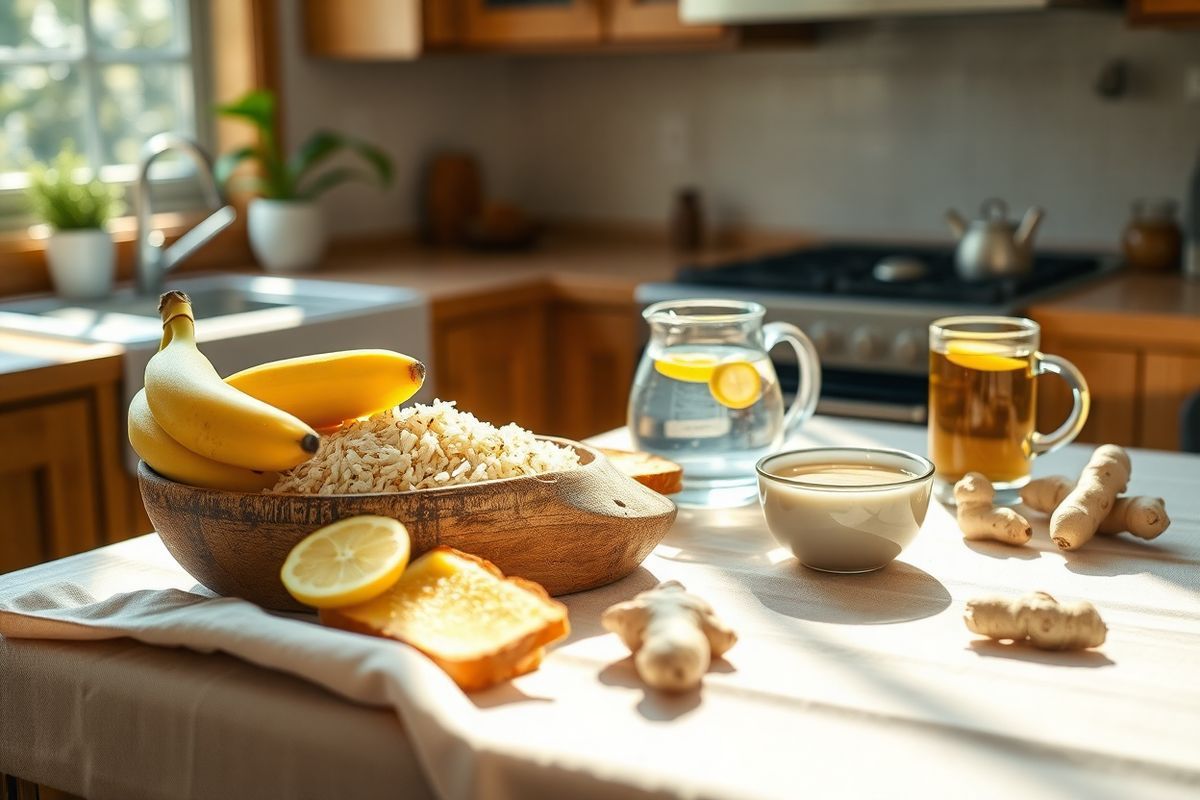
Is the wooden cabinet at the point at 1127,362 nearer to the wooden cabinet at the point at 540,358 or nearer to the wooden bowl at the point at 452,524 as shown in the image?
the wooden cabinet at the point at 540,358

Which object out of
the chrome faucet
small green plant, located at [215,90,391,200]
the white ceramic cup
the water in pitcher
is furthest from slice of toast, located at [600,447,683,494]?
small green plant, located at [215,90,391,200]

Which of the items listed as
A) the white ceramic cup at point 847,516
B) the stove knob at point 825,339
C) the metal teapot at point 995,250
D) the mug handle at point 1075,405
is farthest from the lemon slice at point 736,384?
the metal teapot at point 995,250

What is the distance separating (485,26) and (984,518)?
2.50 m

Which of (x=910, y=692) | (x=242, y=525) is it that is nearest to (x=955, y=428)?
(x=910, y=692)

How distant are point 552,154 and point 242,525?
3069 mm

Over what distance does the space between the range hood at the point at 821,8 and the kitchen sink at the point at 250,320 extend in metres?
0.88

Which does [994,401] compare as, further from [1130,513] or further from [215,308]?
[215,308]

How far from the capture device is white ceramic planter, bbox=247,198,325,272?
10.3 feet

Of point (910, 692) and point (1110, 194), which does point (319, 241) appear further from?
point (910, 692)

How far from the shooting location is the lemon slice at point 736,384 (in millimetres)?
1228

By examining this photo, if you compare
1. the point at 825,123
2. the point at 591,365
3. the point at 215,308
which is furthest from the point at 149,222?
the point at 825,123

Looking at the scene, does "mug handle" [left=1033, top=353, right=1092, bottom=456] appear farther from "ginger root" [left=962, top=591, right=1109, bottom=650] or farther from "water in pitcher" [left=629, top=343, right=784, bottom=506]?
"ginger root" [left=962, top=591, right=1109, bottom=650]

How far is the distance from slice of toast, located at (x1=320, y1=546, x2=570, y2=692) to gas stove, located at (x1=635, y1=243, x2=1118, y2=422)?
5.67 feet

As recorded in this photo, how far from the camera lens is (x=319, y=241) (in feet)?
10.5
